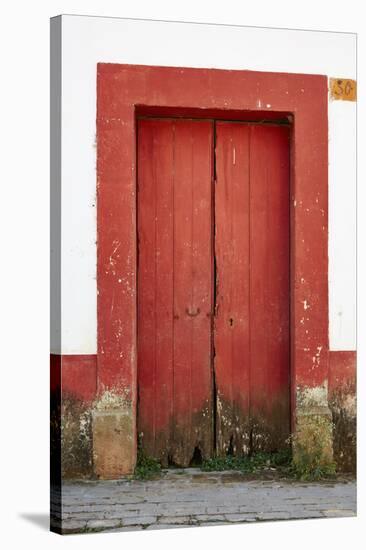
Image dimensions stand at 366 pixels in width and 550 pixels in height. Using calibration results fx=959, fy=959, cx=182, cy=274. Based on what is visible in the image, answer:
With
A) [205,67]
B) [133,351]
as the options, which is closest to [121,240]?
[133,351]

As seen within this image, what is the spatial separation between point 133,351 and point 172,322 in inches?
22.0

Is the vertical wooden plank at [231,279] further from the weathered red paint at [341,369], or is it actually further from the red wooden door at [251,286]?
the weathered red paint at [341,369]

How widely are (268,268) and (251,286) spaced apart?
0.19 meters

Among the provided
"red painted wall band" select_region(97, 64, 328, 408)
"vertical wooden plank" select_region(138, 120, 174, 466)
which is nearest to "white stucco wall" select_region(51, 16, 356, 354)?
"red painted wall band" select_region(97, 64, 328, 408)

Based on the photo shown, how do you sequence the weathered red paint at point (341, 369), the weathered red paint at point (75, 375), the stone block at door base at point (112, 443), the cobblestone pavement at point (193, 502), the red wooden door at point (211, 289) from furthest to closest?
1. the red wooden door at point (211, 289)
2. the weathered red paint at point (341, 369)
3. the stone block at door base at point (112, 443)
4. the weathered red paint at point (75, 375)
5. the cobblestone pavement at point (193, 502)

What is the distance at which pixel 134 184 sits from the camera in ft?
22.6

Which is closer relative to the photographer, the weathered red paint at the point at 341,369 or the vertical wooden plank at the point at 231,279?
the weathered red paint at the point at 341,369

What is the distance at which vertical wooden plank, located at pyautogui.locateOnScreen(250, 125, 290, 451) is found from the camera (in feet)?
24.3

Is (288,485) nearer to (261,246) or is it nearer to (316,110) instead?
(261,246)

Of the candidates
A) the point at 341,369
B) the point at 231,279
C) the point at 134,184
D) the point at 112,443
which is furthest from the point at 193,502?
the point at 134,184

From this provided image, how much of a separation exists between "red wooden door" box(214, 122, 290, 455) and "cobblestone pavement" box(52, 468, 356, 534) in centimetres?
57

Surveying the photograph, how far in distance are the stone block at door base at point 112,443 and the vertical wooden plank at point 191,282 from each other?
642 millimetres

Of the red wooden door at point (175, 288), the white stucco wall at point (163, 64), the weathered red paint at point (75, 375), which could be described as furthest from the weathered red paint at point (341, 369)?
the weathered red paint at point (75, 375)

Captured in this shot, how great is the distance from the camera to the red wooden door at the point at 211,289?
726cm
